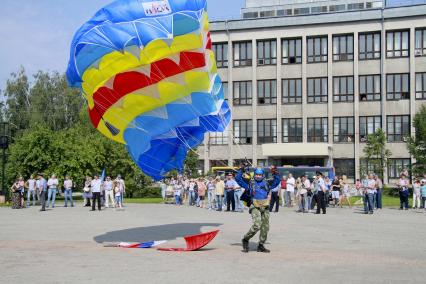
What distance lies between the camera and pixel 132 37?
1145 centimetres

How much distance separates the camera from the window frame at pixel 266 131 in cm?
5800

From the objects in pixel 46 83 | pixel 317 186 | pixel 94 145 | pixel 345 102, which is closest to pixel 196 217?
pixel 317 186

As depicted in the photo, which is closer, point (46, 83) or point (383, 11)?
point (383, 11)

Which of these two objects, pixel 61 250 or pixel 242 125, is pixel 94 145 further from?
pixel 61 250

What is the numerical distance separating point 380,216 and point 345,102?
34788mm

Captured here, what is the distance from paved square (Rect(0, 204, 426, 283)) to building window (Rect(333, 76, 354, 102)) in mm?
37045

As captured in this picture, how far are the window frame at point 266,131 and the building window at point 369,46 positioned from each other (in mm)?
11187

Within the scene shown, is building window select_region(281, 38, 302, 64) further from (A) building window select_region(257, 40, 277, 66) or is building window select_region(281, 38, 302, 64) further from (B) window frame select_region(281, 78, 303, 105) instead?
(B) window frame select_region(281, 78, 303, 105)

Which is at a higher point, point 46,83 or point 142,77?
point 46,83

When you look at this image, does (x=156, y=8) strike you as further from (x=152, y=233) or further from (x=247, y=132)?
(x=247, y=132)

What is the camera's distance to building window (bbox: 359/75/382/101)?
2156 inches

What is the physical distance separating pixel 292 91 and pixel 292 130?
409cm

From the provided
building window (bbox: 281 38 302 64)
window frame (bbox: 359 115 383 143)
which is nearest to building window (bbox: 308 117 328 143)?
window frame (bbox: 359 115 383 143)

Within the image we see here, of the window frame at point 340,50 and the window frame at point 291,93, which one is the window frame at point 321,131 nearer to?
the window frame at point 291,93
